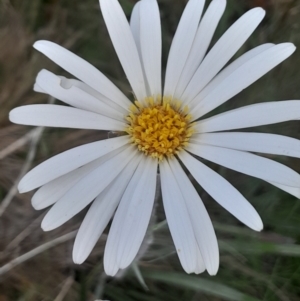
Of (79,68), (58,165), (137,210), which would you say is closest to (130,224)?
(137,210)

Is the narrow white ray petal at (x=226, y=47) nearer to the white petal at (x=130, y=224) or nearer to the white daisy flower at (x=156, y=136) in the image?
the white daisy flower at (x=156, y=136)

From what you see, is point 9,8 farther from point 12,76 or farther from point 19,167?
point 19,167

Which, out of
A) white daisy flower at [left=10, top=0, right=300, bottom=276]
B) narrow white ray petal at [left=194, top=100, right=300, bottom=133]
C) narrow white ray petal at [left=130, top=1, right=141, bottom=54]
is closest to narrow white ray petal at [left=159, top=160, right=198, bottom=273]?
white daisy flower at [left=10, top=0, right=300, bottom=276]

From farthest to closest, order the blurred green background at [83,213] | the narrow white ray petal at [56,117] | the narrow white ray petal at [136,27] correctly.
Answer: the blurred green background at [83,213] → the narrow white ray petal at [136,27] → the narrow white ray petal at [56,117]

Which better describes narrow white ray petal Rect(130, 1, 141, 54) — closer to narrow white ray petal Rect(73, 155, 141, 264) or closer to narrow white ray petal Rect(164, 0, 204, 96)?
narrow white ray petal Rect(164, 0, 204, 96)

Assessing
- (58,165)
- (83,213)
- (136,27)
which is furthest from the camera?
(83,213)

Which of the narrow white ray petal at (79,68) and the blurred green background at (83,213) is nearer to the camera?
the narrow white ray petal at (79,68)

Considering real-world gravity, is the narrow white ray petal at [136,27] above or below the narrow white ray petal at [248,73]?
above

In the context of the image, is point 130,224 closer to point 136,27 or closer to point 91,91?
point 91,91

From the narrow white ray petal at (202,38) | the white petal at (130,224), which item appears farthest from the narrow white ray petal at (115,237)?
the narrow white ray petal at (202,38)
